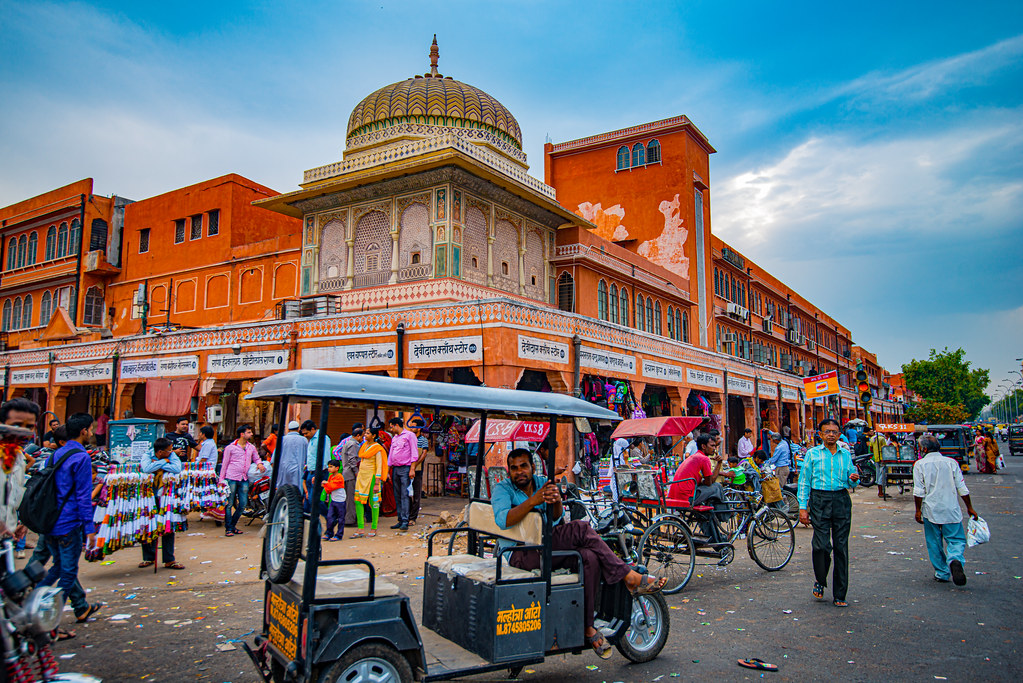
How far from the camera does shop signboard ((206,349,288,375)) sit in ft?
57.9

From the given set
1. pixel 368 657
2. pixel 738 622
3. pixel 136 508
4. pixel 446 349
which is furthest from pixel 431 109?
pixel 368 657

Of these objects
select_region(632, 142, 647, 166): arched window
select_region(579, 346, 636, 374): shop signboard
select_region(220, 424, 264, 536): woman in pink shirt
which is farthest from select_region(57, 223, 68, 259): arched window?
select_region(579, 346, 636, 374): shop signboard

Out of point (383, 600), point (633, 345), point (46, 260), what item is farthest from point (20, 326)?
point (383, 600)

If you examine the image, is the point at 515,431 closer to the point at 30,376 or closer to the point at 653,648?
the point at 653,648

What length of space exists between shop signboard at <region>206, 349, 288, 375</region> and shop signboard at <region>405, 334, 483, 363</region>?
4180 millimetres

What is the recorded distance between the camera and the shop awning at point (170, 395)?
19484 millimetres

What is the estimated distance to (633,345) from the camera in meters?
19.0

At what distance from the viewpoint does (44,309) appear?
32.8m

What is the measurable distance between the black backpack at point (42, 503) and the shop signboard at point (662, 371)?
1559 cm

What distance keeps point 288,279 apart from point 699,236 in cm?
1949

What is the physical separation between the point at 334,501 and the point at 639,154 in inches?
1085

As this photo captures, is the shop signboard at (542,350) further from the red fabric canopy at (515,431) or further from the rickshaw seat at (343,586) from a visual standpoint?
the rickshaw seat at (343,586)

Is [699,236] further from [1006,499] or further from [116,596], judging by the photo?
[116,596]

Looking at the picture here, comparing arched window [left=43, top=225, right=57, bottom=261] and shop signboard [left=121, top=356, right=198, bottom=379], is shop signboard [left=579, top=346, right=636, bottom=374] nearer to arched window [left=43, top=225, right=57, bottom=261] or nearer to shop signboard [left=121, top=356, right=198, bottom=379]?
shop signboard [left=121, top=356, right=198, bottom=379]
